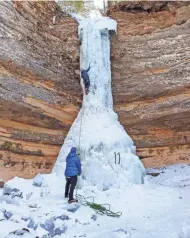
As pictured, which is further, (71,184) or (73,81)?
(73,81)

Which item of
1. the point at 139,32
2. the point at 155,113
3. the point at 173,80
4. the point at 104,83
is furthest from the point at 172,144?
the point at 139,32

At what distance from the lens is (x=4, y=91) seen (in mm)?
9867

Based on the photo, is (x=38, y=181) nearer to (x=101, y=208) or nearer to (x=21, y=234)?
(x=101, y=208)

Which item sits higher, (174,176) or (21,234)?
(174,176)

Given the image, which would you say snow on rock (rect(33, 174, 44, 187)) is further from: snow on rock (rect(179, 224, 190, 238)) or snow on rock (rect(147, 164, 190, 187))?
snow on rock (rect(179, 224, 190, 238))

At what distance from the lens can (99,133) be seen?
35.7 ft

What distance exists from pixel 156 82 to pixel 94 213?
6.76 meters

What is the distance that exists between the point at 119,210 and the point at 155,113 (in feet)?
17.8

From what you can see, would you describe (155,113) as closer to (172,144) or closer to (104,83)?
(172,144)

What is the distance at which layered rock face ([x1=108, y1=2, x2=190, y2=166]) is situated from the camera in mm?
12227

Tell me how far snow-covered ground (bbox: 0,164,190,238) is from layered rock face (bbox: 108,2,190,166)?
2.49 metres

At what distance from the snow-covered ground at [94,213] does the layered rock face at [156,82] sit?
249 centimetres

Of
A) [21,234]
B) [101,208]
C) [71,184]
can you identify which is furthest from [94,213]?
[21,234]

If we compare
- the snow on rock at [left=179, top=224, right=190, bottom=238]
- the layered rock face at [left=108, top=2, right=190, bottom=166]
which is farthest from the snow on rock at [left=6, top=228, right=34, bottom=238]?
the layered rock face at [left=108, top=2, right=190, bottom=166]
